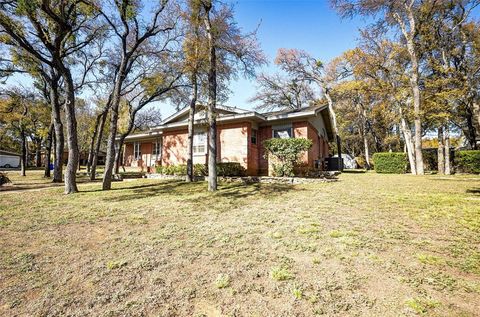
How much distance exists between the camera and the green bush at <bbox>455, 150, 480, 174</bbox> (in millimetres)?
16375

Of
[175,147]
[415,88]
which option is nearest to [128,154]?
[175,147]

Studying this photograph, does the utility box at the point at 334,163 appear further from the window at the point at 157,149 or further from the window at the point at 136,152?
the window at the point at 136,152

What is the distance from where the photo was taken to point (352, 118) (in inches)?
1325

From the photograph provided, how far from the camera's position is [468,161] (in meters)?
16.7

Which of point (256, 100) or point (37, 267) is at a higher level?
point (256, 100)

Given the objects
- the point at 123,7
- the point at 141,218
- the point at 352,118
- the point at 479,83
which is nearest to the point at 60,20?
the point at 123,7

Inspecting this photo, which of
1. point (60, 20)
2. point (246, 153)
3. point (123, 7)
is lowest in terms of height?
point (246, 153)

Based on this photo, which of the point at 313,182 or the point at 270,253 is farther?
→ the point at 313,182

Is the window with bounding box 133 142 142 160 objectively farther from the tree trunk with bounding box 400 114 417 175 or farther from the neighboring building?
the neighboring building

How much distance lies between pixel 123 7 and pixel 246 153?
9318 millimetres

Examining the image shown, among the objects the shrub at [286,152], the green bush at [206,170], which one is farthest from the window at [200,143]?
the shrub at [286,152]

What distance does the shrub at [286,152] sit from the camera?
11625 millimetres

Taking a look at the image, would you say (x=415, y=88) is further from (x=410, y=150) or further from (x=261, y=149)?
(x=261, y=149)

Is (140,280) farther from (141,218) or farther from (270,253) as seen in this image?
(141,218)
